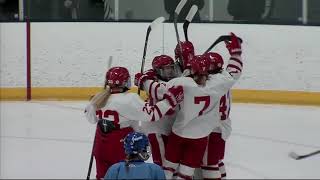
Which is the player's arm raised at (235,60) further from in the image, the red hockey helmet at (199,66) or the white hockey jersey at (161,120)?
the white hockey jersey at (161,120)

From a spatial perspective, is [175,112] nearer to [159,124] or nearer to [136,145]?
[159,124]

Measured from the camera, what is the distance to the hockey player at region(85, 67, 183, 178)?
280cm

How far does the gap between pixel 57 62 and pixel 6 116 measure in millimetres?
961

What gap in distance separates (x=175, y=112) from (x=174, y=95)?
7.4 inches

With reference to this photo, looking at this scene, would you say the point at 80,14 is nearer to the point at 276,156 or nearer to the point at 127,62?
the point at 127,62

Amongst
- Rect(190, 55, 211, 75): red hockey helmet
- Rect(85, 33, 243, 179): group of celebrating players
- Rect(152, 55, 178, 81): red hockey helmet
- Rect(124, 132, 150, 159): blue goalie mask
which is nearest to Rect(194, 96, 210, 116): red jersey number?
Rect(85, 33, 243, 179): group of celebrating players

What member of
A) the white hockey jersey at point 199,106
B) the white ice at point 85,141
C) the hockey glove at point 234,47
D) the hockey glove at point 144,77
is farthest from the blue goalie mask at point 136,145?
the white ice at point 85,141

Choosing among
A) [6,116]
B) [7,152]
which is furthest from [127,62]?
[7,152]

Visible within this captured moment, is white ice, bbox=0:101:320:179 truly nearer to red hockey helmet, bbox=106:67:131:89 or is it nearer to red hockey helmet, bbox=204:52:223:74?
red hockey helmet, bbox=204:52:223:74

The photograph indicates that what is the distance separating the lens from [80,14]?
Result: 6426mm

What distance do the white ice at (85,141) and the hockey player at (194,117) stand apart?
631 mm

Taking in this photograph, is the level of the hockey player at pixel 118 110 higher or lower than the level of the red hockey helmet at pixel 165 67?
lower

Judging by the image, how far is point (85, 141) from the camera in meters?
4.43

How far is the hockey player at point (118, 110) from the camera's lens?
2805 millimetres
